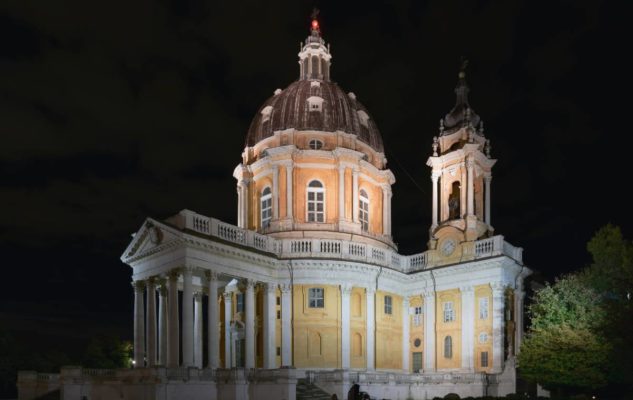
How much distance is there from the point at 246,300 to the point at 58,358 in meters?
30.1

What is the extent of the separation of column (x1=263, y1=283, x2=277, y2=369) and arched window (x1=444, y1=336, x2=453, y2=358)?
11452mm

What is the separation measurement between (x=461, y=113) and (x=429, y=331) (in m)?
15.7

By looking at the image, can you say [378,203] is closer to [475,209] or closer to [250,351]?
[475,209]

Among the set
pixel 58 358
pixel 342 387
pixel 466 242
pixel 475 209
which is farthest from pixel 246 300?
pixel 58 358

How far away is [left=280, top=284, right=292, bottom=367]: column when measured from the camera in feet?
125

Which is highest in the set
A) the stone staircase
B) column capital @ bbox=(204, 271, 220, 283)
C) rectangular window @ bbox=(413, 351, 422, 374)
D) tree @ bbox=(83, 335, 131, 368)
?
column capital @ bbox=(204, 271, 220, 283)

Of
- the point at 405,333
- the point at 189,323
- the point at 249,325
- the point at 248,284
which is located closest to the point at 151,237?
the point at 189,323

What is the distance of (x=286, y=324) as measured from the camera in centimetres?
3847

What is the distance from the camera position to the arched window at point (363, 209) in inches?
1852

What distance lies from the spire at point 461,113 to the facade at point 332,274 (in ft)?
0.33

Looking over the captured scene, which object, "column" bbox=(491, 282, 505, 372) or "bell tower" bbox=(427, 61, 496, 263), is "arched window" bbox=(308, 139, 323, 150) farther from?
"column" bbox=(491, 282, 505, 372)

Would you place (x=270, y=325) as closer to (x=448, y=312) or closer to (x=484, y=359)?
(x=448, y=312)

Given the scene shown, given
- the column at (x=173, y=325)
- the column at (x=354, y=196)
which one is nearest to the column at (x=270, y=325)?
the column at (x=173, y=325)

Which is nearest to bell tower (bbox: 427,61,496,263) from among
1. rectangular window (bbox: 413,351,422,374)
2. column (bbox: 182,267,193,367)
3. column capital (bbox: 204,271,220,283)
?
rectangular window (bbox: 413,351,422,374)
